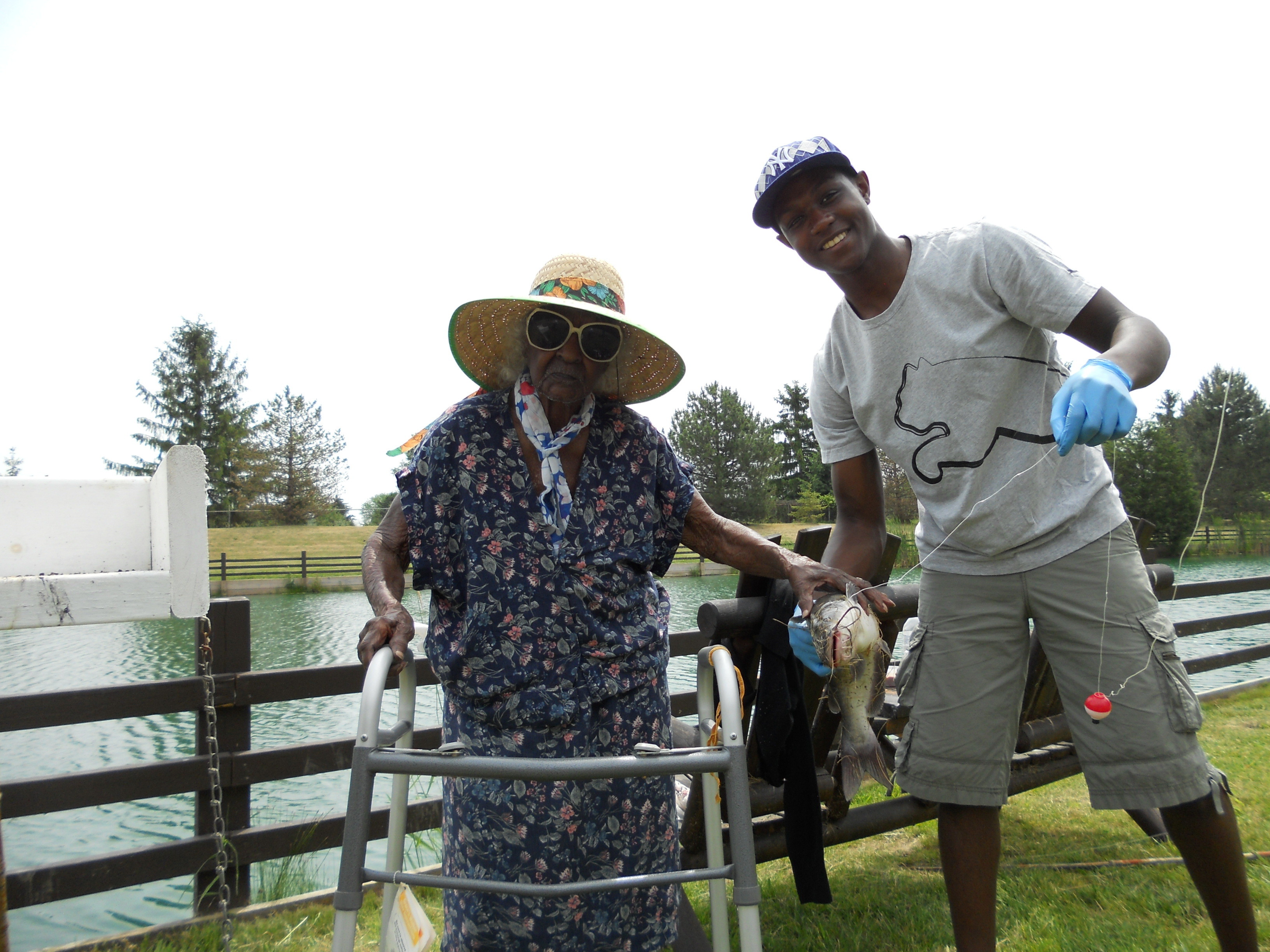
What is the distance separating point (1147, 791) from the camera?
1820 millimetres

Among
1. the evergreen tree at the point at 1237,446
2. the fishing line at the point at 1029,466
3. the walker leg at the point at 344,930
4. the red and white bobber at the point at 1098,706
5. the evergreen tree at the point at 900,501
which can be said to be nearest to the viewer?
the walker leg at the point at 344,930

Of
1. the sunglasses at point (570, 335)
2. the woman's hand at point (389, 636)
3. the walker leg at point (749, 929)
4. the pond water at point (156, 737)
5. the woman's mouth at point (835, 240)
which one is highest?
the woman's mouth at point (835, 240)

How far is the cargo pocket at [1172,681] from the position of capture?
183 cm

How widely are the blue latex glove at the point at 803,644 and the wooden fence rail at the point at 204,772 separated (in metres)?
0.54

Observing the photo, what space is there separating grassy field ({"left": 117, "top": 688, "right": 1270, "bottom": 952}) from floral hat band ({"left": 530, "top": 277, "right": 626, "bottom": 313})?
1962mm

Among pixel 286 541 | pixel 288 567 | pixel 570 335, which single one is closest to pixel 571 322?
pixel 570 335

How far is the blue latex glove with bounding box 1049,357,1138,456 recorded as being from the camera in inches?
62.4

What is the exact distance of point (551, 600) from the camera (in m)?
1.82

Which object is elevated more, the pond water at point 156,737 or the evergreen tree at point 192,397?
the evergreen tree at point 192,397

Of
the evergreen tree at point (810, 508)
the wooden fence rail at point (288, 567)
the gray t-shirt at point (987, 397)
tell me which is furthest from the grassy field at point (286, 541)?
the gray t-shirt at point (987, 397)

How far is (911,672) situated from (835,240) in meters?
1.20

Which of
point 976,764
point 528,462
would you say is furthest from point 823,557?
point 528,462

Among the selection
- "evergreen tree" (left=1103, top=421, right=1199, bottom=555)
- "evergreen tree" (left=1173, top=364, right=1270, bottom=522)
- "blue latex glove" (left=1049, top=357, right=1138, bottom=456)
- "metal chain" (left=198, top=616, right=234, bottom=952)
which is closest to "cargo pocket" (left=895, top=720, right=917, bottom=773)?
"blue latex glove" (left=1049, top=357, right=1138, bottom=456)

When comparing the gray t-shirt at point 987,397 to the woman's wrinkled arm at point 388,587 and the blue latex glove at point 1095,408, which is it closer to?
the blue latex glove at point 1095,408
